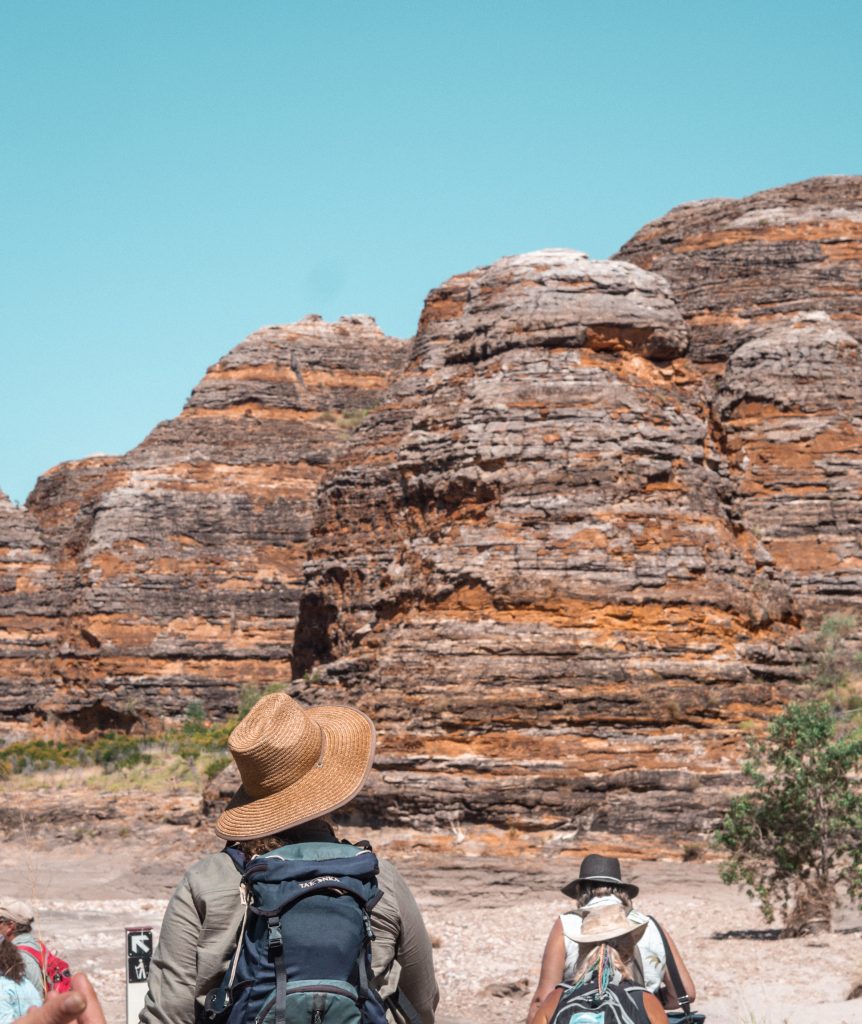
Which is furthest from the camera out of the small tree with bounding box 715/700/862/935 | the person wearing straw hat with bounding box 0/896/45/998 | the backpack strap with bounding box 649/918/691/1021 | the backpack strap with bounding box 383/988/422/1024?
the small tree with bounding box 715/700/862/935

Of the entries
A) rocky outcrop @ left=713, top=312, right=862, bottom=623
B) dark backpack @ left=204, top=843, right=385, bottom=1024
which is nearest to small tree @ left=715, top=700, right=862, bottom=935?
dark backpack @ left=204, top=843, right=385, bottom=1024

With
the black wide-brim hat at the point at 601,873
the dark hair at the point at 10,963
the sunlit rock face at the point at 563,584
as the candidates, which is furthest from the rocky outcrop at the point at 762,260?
the dark hair at the point at 10,963

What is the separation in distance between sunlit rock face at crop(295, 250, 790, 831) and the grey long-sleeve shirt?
12222 millimetres

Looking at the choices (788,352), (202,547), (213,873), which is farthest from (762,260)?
(213,873)

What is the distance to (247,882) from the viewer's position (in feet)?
13.4

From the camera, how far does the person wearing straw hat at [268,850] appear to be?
13.7 feet

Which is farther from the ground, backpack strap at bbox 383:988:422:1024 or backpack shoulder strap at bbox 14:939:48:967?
backpack strap at bbox 383:988:422:1024

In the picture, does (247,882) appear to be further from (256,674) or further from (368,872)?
(256,674)

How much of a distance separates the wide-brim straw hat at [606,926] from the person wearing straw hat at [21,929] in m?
1.95

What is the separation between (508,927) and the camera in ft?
47.7

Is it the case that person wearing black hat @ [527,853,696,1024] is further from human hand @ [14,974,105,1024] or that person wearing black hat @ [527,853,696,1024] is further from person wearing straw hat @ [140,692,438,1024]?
human hand @ [14,974,105,1024]

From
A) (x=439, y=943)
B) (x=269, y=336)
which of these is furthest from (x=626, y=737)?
(x=269, y=336)

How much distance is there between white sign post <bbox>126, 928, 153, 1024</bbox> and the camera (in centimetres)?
714

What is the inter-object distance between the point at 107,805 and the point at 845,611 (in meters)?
12.4
